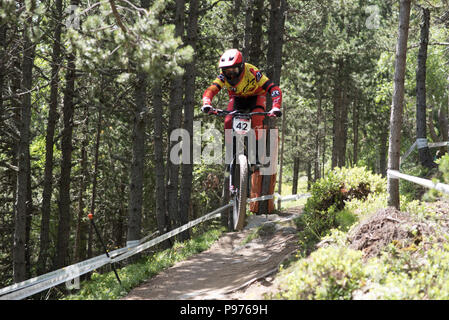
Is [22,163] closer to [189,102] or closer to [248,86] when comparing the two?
[189,102]

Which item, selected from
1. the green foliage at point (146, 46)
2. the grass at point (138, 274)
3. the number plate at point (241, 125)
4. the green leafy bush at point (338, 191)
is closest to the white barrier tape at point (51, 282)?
the grass at point (138, 274)

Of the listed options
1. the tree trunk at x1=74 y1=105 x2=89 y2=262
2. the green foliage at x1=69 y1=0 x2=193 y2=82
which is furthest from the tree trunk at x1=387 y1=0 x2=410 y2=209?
the tree trunk at x1=74 y1=105 x2=89 y2=262

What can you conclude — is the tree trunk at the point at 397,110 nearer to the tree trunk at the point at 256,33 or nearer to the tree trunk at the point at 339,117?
the tree trunk at the point at 256,33

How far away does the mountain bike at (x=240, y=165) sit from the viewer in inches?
305

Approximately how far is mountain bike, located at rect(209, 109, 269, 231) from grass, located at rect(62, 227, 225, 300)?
2.24m

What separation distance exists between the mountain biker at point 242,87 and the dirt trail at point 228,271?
2516 millimetres

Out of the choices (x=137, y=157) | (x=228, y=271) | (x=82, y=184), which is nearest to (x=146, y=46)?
(x=228, y=271)

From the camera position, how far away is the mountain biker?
307 inches

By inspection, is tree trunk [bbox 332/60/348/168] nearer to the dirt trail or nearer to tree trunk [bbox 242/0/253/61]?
tree trunk [bbox 242/0/253/61]

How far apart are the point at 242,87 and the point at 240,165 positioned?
5.07ft

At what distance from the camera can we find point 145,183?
79.9 feet

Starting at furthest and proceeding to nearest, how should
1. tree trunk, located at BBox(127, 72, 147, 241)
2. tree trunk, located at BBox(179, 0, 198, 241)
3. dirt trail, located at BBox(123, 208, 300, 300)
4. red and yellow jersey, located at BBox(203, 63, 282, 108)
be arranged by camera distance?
tree trunk, located at BBox(179, 0, 198, 241) < tree trunk, located at BBox(127, 72, 147, 241) < red and yellow jersey, located at BBox(203, 63, 282, 108) < dirt trail, located at BBox(123, 208, 300, 300)
